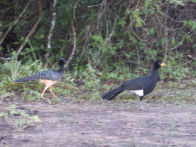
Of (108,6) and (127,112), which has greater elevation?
(108,6)

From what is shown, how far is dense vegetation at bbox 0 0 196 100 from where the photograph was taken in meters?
10.2

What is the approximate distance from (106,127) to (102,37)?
5058mm

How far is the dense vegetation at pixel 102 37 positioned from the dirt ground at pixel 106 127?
2.62 meters

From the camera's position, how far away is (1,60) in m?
11.2

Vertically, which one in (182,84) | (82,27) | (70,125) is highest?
(82,27)

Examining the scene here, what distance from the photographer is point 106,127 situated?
581cm

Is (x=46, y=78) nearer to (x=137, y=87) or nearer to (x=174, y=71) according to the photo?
→ (x=137, y=87)

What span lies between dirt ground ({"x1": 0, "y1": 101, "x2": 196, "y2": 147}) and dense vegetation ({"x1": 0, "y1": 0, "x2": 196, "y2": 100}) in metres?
2.62

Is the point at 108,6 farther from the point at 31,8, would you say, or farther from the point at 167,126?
the point at 167,126

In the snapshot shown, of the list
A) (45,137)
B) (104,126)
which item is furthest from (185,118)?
(45,137)

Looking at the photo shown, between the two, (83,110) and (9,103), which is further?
(9,103)

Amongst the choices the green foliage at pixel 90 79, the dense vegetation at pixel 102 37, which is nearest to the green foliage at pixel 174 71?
the dense vegetation at pixel 102 37

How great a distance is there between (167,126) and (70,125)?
140 centimetres

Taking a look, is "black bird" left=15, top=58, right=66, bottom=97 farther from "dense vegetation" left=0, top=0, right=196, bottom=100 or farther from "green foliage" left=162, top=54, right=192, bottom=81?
"green foliage" left=162, top=54, right=192, bottom=81
